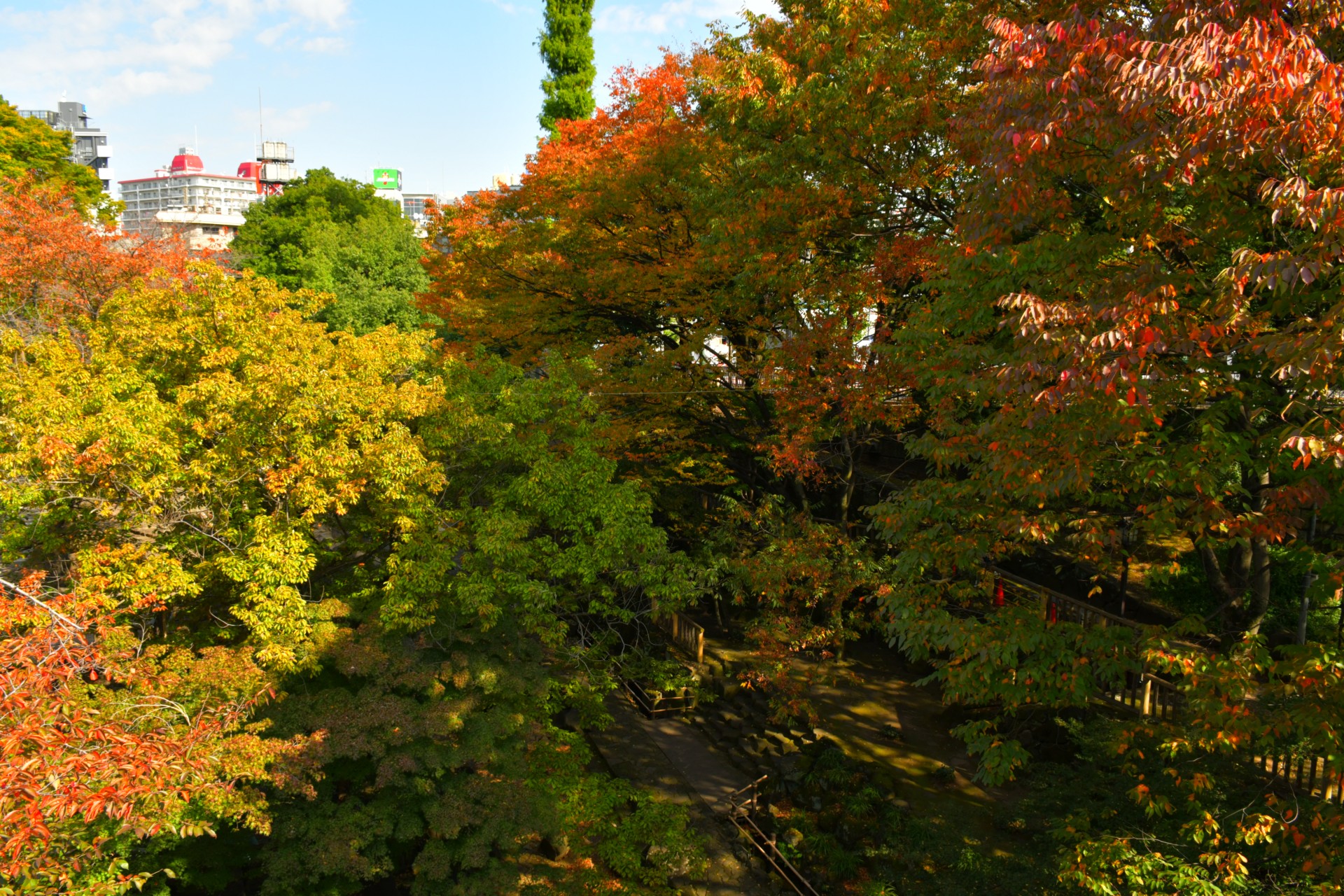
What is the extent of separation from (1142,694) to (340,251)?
112ft

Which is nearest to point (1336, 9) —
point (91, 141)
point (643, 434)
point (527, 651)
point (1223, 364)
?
point (1223, 364)

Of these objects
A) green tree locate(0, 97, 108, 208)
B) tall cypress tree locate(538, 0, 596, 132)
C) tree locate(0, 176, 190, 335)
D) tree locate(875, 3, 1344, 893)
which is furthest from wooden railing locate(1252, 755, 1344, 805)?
green tree locate(0, 97, 108, 208)

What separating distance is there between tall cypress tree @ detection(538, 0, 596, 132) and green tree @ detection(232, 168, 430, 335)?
9948 millimetres

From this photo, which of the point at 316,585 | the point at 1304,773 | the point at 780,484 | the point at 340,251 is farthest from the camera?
the point at 340,251

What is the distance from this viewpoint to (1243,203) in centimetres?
642

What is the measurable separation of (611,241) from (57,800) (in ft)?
45.4

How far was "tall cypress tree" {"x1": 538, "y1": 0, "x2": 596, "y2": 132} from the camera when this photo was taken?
28453mm

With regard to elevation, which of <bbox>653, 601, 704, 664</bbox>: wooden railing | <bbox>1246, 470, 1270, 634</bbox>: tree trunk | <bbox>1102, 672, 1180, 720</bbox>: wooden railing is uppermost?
<bbox>1246, 470, 1270, 634</bbox>: tree trunk

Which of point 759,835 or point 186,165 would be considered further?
point 186,165

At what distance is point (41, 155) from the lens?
30.8 metres

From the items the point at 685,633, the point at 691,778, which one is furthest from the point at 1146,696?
the point at 685,633

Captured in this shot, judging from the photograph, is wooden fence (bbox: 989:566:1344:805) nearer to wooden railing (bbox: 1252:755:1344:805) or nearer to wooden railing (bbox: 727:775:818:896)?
wooden railing (bbox: 1252:755:1344:805)

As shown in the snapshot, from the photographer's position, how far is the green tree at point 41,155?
2834cm

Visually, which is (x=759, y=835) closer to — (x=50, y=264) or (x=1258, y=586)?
(x=1258, y=586)
